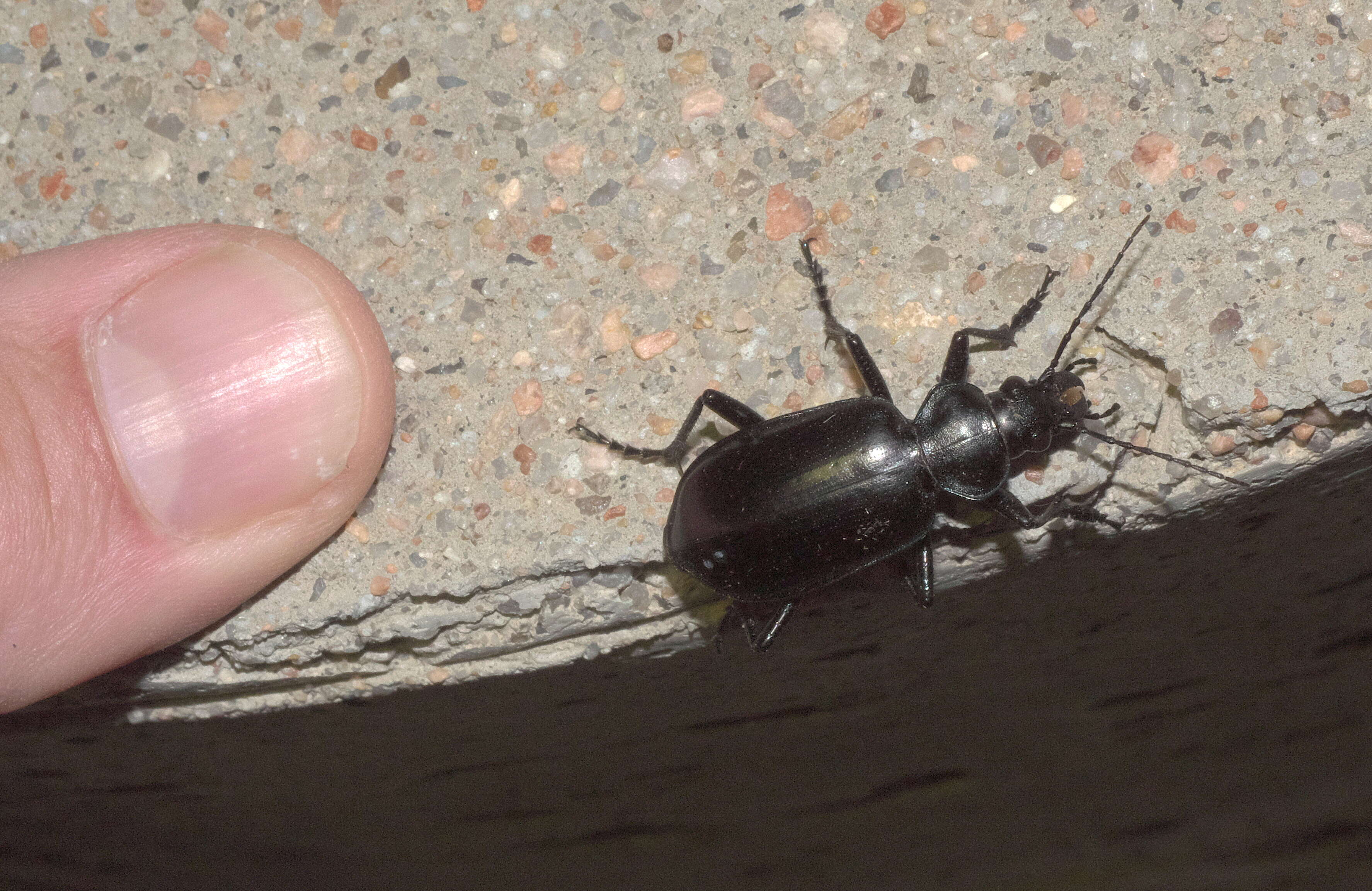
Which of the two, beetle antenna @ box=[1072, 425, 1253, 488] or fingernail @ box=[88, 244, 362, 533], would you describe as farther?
beetle antenna @ box=[1072, 425, 1253, 488]

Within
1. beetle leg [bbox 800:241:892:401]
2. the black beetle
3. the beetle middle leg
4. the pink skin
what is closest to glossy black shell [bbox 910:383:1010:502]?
the black beetle

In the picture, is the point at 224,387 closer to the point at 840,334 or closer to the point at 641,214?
the point at 641,214

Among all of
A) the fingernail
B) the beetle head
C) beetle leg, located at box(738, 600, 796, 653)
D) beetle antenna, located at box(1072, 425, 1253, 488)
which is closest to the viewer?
the fingernail

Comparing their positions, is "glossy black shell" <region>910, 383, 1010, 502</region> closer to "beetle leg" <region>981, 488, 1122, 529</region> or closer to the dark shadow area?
"beetle leg" <region>981, 488, 1122, 529</region>

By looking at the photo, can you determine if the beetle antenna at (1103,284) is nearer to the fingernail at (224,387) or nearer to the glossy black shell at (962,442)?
the glossy black shell at (962,442)

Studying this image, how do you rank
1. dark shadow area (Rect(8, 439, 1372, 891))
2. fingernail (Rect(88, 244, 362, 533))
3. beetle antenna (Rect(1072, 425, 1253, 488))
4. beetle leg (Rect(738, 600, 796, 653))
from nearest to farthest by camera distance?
fingernail (Rect(88, 244, 362, 533))
beetle antenna (Rect(1072, 425, 1253, 488))
beetle leg (Rect(738, 600, 796, 653))
dark shadow area (Rect(8, 439, 1372, 891))

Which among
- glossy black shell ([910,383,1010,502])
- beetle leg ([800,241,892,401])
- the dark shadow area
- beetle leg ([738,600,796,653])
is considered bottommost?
the dark shadow area

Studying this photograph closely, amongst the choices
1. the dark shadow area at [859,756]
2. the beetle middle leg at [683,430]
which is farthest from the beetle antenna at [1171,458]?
the beetle middle leg at [683,430]

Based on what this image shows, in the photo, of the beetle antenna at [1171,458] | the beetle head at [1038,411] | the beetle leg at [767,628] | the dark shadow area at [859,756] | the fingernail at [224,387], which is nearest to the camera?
the fingernail at [224,387]
